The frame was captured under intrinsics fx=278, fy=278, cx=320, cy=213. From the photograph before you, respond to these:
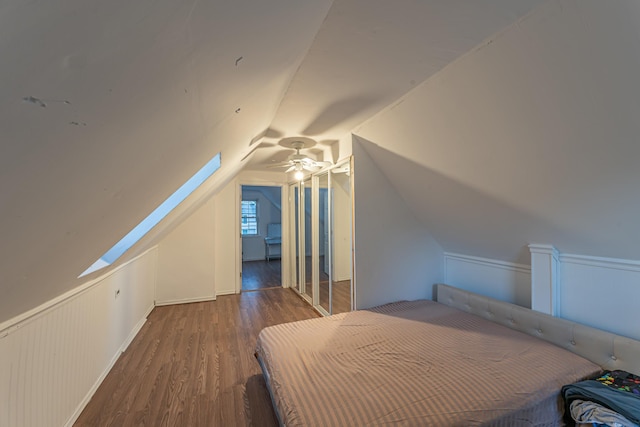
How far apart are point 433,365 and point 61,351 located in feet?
7.52

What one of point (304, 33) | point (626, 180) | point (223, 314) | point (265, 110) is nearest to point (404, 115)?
point (265, 110)

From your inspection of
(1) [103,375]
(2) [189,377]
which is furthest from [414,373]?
(1) [103,375]

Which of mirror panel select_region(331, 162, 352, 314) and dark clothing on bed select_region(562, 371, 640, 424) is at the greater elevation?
mirror panel select_region(331, 162, 352, 314)

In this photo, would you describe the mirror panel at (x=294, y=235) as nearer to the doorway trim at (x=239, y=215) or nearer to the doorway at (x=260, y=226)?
the doorway trim at (x=239, y=215)

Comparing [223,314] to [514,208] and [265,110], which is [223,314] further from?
[514,208]

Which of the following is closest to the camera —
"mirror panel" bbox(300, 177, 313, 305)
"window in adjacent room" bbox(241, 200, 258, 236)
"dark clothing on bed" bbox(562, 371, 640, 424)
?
"dark clothing on bed" bbox(562, 371, 640, 424)

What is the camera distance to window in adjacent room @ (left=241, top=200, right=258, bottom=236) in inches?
317

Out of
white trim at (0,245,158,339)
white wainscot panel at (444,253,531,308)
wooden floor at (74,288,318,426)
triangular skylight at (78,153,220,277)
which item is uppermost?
triangular skylight at (78,153,220,277)

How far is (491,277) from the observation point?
9.41 ft

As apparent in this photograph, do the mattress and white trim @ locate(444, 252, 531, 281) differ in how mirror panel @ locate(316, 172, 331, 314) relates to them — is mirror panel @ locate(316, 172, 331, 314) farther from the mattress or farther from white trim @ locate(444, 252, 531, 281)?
white trim @ locate(444, 252, 531, 281)

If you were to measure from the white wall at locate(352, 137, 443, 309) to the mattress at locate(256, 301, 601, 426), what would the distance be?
0.55m

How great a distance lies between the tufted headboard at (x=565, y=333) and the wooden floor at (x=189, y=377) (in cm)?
199

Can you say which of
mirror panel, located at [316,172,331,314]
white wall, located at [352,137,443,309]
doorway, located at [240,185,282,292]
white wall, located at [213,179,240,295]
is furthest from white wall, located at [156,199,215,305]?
doorway, located at [240,185,282,292]

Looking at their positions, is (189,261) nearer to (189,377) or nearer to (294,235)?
(294,235)
